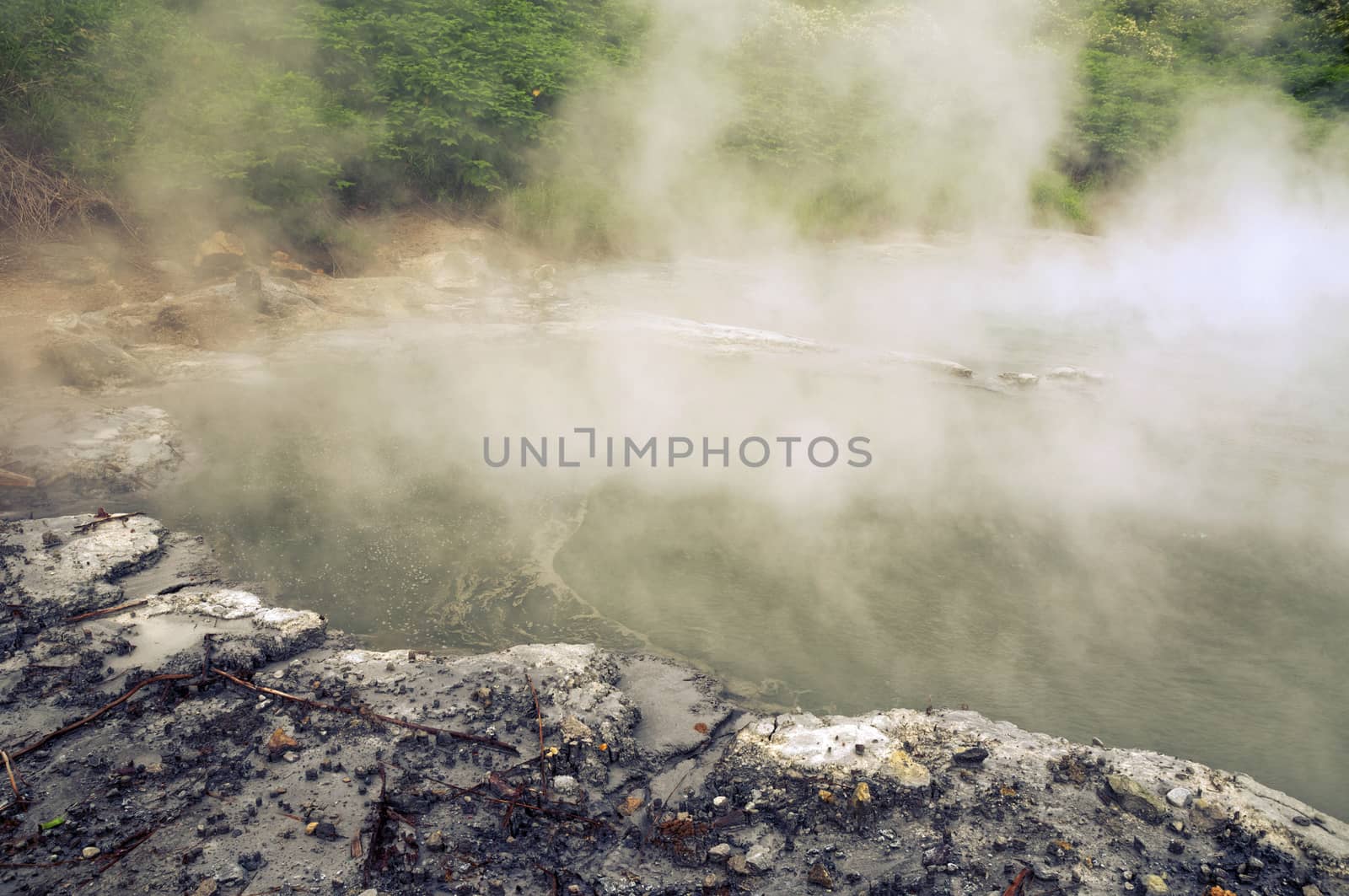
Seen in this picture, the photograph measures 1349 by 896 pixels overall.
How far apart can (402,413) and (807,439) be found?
3.39 meters

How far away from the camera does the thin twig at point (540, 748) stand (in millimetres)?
2832

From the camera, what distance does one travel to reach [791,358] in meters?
8.19

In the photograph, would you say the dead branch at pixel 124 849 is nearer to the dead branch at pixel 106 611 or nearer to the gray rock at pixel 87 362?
the dead branch at pixel 106 611

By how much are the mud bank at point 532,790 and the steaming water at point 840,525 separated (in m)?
0.51

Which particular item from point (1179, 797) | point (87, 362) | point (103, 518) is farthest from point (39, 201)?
point (1179, 797)

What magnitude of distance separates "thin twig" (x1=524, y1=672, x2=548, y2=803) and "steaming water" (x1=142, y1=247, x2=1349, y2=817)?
0.68 meters

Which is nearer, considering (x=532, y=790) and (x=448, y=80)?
(x=532, y=790)

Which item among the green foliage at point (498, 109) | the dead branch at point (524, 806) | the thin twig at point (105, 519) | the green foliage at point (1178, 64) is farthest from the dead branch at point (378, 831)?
the green foliage at point (1178, 64)

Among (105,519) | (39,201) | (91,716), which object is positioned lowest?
(91,716)

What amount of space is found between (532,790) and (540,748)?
0.22m

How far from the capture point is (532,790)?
2801 mm

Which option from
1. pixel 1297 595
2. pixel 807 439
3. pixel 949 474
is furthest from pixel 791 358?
pixel 1297 595

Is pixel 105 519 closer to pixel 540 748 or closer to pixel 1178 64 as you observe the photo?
pixel 540 748

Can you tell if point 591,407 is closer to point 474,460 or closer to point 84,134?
point 474,460
